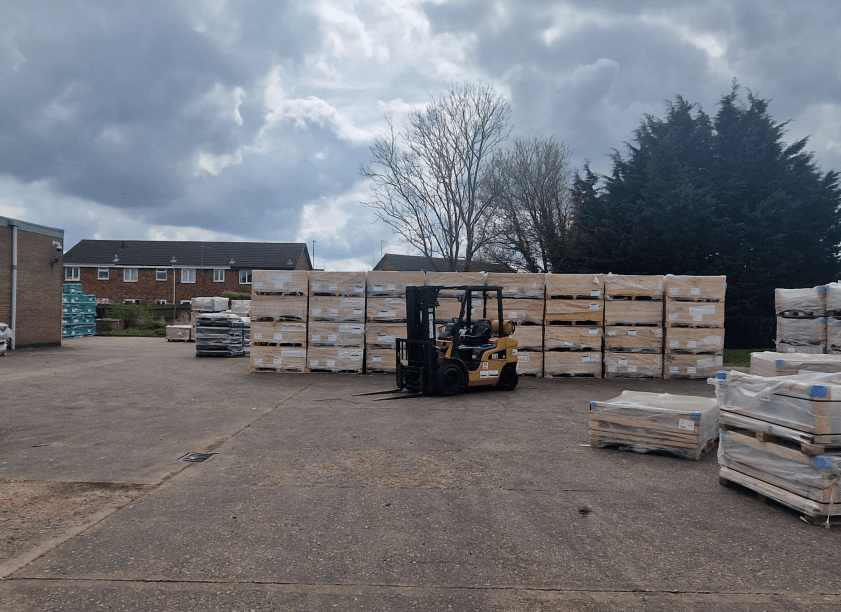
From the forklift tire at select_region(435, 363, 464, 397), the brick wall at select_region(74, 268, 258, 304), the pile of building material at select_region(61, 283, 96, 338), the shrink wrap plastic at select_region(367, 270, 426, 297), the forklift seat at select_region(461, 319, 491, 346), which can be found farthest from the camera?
the brick wall at select_region(74, 268, 258, 304)

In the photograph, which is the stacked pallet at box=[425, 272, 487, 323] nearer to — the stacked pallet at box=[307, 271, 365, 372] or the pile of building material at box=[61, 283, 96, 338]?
the stacked pallet at box=[307, 271, 365, 372]

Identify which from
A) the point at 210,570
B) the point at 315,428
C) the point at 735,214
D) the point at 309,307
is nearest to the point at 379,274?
the point at 309,307

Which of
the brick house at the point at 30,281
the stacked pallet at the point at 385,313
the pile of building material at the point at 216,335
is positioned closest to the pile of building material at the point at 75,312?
the brick house at the point at 30,281

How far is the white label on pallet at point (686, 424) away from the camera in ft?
21.6

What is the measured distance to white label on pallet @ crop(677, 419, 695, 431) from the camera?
259 inches

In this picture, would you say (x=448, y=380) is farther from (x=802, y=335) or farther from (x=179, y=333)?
(x=179, y=333)

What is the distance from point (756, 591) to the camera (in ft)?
11.5

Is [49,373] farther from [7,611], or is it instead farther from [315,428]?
[7,611]

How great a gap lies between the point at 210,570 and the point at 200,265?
155ft

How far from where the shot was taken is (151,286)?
157 ft

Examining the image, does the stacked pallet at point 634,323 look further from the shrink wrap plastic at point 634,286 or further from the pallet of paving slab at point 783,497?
the pallet of paving slab at point 783,497

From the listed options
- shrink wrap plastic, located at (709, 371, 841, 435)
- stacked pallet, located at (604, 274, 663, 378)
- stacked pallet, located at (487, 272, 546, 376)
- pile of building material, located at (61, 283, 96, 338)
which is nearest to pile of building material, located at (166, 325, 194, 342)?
pile of building material, located at (61, 283, 96, 338)

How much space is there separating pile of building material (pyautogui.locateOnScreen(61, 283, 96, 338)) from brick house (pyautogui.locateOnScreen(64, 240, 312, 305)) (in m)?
15.9

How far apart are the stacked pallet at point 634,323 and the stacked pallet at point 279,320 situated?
7.17m
